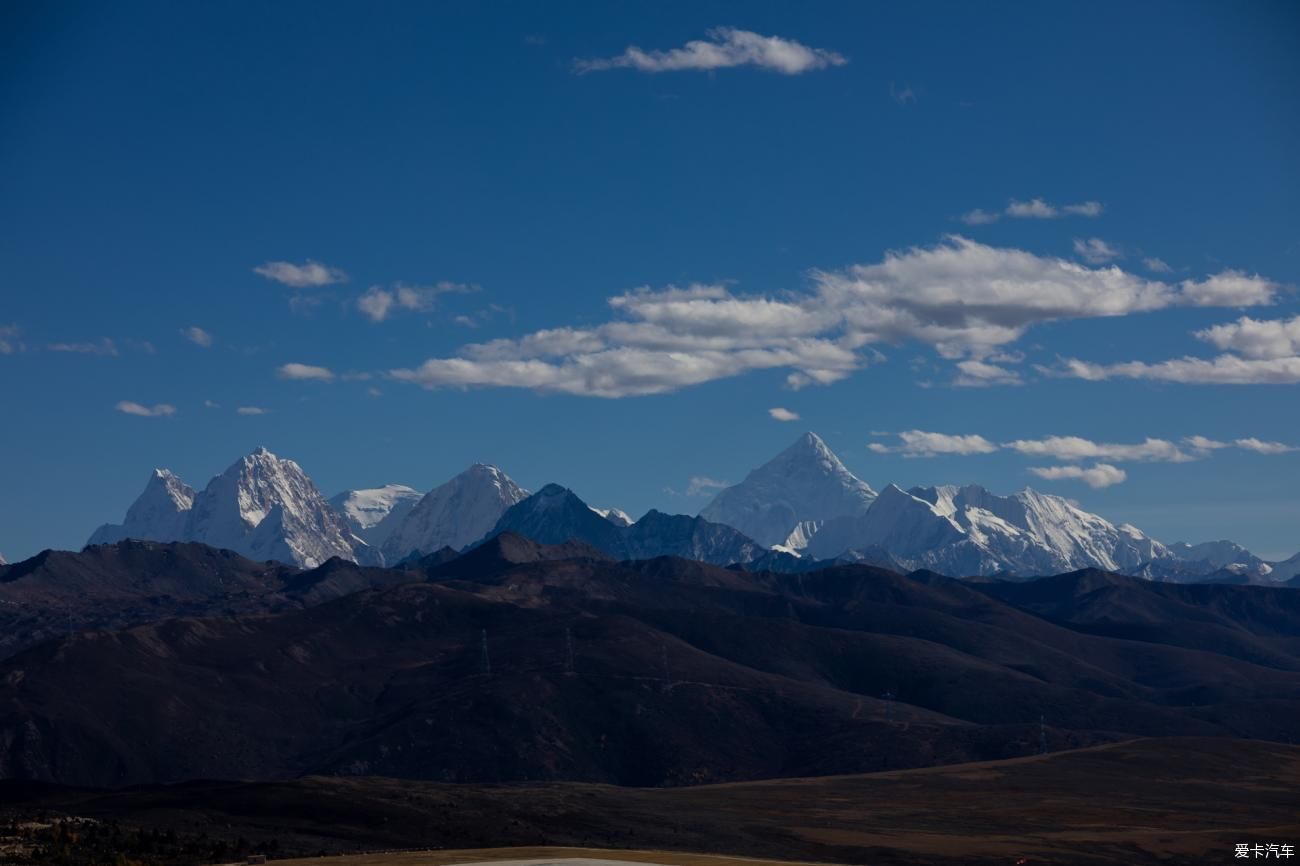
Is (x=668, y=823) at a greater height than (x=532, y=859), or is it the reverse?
(x=532, y=859)

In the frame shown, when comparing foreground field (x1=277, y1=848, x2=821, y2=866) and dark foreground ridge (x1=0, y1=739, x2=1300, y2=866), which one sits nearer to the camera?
foreground field (x1=277, y1=848, x2=821, y2=866)

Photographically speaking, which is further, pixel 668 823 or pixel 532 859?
pixel 668 823

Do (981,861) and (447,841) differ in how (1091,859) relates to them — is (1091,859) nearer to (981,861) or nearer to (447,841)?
(981,861)

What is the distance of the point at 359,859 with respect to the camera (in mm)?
107375

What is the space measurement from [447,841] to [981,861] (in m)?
51.1

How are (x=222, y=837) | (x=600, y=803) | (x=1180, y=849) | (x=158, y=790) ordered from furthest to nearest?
(x=600, y=803) → (x=158, y=790) → (x=1180, y=849) → (x=222, y=837)

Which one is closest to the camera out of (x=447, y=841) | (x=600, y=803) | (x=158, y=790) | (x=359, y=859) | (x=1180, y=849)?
(x=359, y=859)

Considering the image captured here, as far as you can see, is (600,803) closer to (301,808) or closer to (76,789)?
(301,808)

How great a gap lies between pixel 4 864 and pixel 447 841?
55795mm

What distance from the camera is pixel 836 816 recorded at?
596 feet

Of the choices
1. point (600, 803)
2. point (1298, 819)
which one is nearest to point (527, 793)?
point (600, 803)

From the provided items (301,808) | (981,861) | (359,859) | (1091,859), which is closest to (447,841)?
(301,808)

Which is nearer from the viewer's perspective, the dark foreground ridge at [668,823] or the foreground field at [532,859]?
the foreground field at [532,859]

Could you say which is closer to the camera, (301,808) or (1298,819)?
(301,808)
